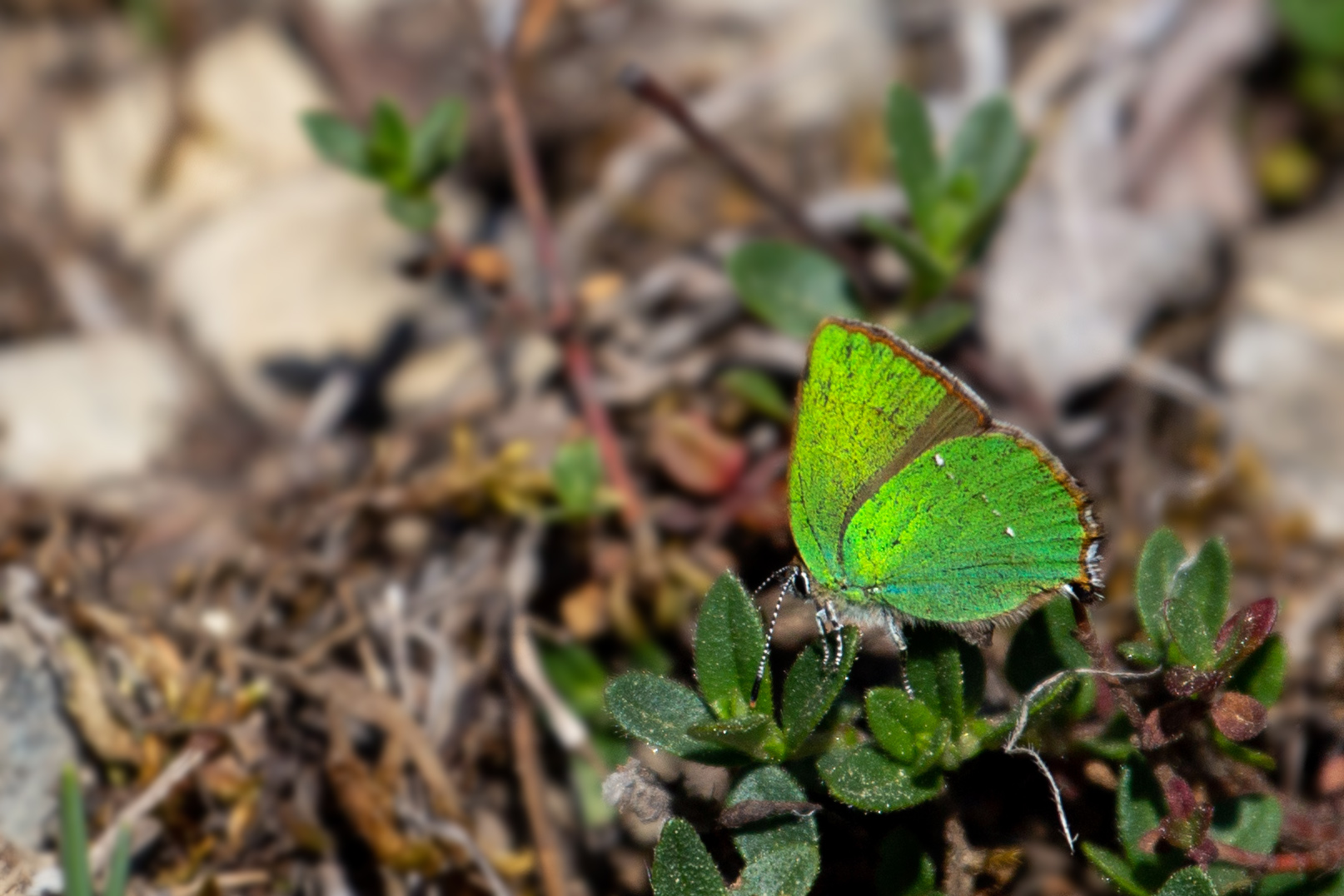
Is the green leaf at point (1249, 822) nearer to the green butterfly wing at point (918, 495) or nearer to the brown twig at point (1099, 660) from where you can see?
the brown twig at point (1099, 660)

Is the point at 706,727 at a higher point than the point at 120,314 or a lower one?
lower

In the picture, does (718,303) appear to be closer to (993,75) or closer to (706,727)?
(993,75)

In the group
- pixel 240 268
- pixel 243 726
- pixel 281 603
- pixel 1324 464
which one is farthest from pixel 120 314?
pixel 1324 464

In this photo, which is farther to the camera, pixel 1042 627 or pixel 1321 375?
pixel 1321 375

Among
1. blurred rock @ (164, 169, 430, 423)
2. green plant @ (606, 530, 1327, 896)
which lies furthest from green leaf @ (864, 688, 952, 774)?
blurred rock @ (164, 169, 430, 423)

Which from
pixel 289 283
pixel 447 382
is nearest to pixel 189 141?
pixel 289 283

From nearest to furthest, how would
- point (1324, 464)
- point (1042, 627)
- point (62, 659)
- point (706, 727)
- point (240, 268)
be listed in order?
point (706, 727) → point (1042, 627) → point (62, 659) → point (1324, 464) → point (240, 268)

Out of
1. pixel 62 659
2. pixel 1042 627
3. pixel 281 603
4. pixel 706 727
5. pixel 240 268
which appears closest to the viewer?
pixel 706 727
